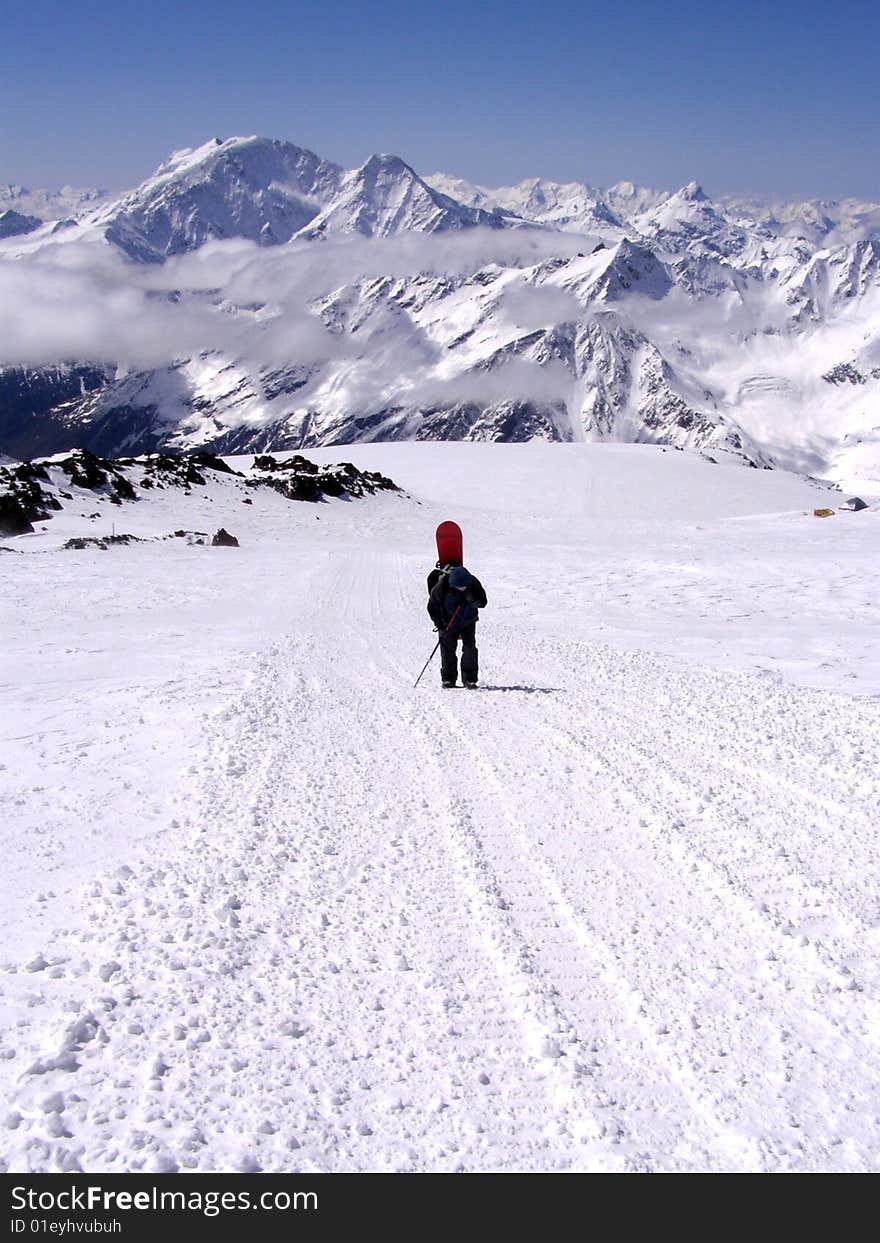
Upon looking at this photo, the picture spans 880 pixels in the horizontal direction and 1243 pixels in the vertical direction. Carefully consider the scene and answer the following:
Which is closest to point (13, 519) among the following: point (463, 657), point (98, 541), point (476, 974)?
point (98, 541)

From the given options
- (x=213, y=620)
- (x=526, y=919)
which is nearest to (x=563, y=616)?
(x=213, y=620)

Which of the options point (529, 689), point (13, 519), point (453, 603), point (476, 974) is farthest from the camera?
point (13, 519)

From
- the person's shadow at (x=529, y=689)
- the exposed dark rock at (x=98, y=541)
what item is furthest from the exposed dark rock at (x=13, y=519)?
the person's shadow at (x=529, y=689)

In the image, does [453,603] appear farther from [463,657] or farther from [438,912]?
[438,912]

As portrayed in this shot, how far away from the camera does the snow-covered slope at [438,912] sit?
11.2ft

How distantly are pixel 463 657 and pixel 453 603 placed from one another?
0.79 meters

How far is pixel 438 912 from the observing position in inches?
198

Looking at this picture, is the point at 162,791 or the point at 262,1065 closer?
the point at 262,1065

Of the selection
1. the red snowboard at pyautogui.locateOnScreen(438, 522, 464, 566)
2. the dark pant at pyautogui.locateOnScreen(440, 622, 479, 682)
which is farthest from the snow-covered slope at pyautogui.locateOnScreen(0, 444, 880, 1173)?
the red snowboard at pyautogui.locateOnScreen(438, 522, 464, 566)

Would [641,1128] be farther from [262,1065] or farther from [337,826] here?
[337,826]

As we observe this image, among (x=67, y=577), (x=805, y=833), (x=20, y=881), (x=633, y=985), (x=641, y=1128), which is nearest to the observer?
(x=641, y=1128)

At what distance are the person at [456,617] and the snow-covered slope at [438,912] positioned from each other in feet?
1.89

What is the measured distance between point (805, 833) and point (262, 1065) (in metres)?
4.18

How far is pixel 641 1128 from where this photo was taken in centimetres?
341
